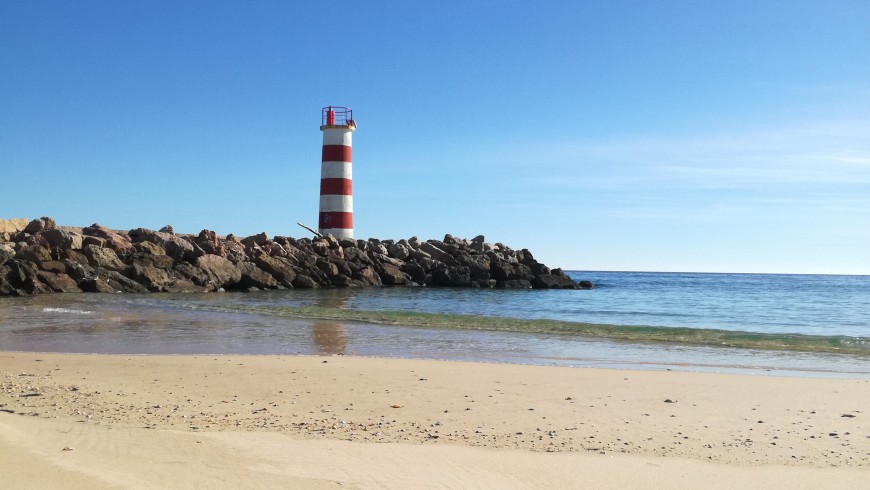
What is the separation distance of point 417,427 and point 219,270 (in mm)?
22840

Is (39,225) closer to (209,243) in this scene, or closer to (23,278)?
(209,243)

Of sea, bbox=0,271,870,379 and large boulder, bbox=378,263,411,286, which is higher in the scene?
large boulder, bbox=378,263,411,286

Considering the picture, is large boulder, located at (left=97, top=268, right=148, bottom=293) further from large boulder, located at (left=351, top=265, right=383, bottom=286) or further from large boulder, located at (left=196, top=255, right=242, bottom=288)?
large boulder, located at (left=351, top=265, right=383, bottom=286)

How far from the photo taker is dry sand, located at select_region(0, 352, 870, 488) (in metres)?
4.01

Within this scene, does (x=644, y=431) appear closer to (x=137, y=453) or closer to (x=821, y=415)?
(x=821, y=415)

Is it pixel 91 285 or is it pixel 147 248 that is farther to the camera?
pixel 147 248

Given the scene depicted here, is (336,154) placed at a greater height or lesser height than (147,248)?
greater

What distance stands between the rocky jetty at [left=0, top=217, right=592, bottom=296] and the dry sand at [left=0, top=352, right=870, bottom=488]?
16.2 m

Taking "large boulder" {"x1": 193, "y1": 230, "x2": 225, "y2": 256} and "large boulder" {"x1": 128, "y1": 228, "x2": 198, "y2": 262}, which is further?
→ "large boulder" {"x1": 193, "y1": 230, "x2": 225, "y2": 256}

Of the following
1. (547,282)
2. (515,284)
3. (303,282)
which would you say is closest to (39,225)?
(303,282)

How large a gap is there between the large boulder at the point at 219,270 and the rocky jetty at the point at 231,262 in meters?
0.04

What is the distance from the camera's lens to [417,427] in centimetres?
533

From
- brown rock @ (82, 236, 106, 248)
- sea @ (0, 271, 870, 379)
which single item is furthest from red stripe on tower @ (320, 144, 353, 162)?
sea @ (0, 271, 870, 379)

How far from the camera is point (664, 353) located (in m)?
11.2
